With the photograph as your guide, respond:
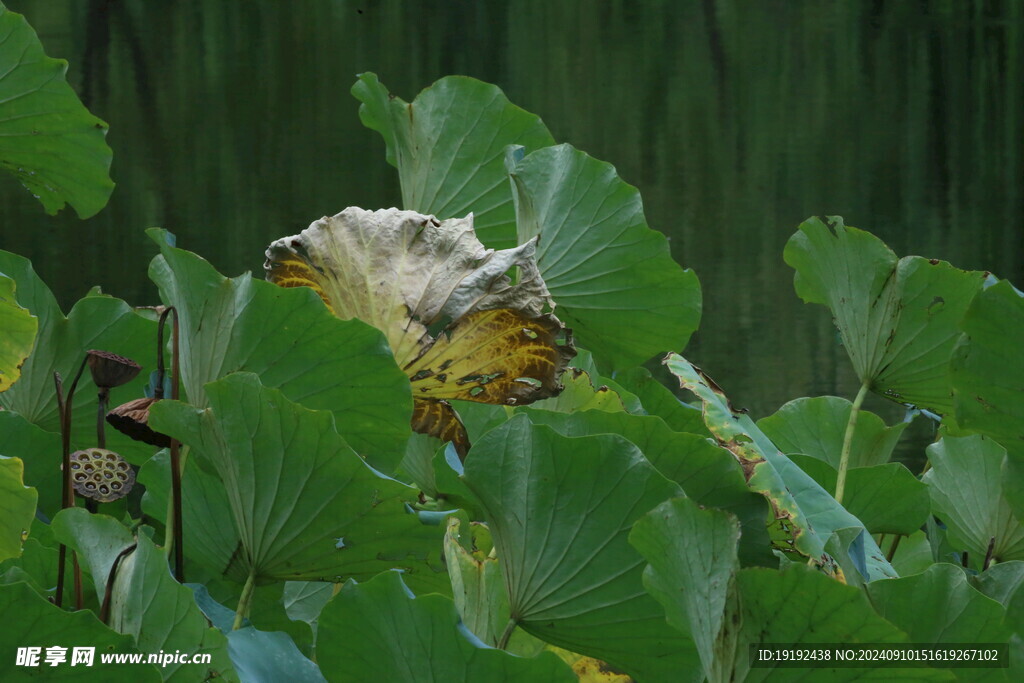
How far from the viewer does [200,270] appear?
224 millimetres

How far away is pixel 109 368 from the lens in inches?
8.9

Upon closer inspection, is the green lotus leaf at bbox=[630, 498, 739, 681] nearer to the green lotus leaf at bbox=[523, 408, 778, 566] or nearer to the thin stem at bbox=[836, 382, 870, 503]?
the green lotus leaf at bbox=[523, 408, 778, 566]

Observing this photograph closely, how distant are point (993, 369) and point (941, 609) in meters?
0.05

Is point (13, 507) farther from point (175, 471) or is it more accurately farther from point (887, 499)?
point (887, 499)

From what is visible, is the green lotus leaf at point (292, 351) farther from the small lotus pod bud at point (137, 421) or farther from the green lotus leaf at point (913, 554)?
the green lotus leaf at point (913, 554)

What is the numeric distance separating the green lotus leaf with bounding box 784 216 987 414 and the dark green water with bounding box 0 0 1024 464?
2.43 meters

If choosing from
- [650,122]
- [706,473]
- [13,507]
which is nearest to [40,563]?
[13,507]

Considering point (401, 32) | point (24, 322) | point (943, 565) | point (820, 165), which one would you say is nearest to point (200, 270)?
point (24, 322)

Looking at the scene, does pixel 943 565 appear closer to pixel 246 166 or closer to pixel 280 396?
pixel 280 396

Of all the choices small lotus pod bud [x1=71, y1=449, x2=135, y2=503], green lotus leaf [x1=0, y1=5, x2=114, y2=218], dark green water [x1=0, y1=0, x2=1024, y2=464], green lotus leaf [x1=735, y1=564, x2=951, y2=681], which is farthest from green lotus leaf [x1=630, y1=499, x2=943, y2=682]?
dark green water [x1=0, y1=0, x2=1024, y2=464]

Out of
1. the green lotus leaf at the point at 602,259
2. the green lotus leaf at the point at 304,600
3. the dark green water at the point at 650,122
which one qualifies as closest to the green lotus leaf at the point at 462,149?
the green lotus leaf at the point at 602,259

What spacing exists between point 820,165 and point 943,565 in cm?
517

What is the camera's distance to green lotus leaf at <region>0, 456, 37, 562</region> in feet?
0.70

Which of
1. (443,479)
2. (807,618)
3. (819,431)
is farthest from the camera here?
(819,431)
